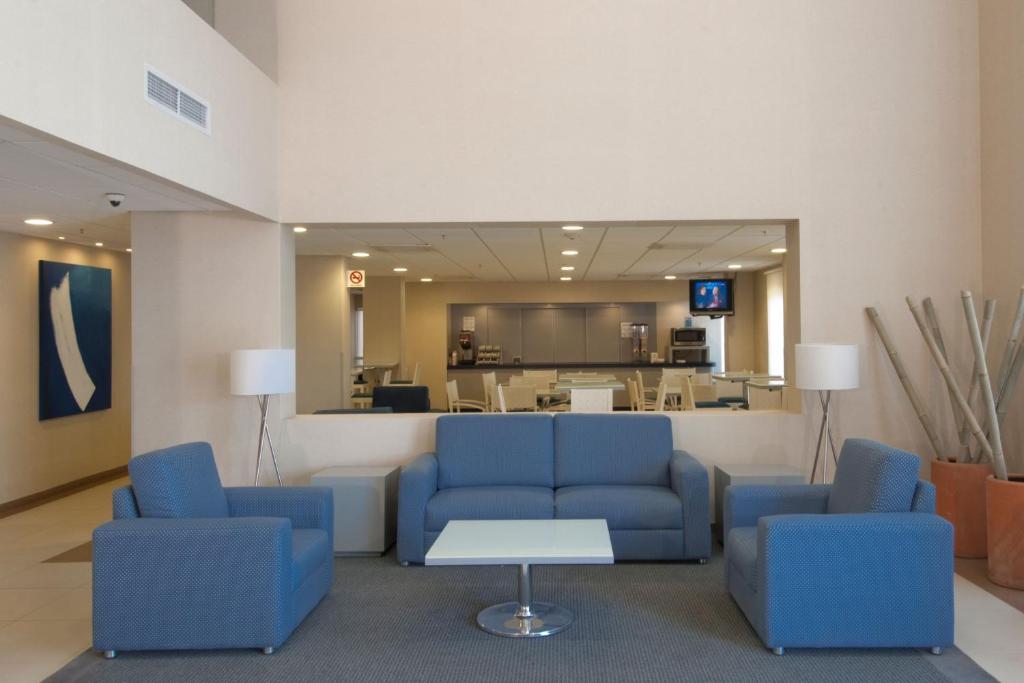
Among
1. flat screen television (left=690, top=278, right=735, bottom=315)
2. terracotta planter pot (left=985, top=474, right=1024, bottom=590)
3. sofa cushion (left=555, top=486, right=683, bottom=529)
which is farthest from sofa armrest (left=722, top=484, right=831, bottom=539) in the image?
flat screen television (left=690, top=278, right=735, bottom=315)

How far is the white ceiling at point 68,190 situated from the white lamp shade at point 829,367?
4.01m

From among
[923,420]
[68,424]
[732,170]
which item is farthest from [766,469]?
[68,424]

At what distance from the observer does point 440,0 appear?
6.17 m

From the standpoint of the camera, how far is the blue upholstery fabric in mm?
4109

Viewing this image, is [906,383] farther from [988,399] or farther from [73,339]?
[73,339]

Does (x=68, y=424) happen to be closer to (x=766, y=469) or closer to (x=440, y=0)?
(x=440, y=0)

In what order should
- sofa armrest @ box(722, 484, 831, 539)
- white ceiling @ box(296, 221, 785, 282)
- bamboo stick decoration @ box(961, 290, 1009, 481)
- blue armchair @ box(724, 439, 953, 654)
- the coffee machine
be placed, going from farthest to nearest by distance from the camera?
the coffee machine → white ceiling @ box(296, 221, 785, 282) → bamboo stick decoration @ box(961, 290, 1009, 481) → sofa armrest @ box(722, 484, 831, 539) → blue armchair @ box(724, 439, 953, 654)

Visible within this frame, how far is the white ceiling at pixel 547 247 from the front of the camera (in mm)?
7926

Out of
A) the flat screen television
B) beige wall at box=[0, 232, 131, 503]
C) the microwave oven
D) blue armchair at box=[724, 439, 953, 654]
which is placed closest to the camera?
blue armchair at box=[724, 439, 953, 654]

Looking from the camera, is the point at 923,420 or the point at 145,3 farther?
the point at 923,420

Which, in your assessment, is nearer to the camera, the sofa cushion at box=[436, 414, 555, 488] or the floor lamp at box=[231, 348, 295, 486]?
the floor lamp at box=[231, 348, 295, 486]

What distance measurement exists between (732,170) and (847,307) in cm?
130

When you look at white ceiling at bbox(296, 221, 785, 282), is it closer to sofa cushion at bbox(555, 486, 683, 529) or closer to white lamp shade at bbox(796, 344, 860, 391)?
white lamp shade at bbox(796, 344, 860, 391)

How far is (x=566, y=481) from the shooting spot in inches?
234
